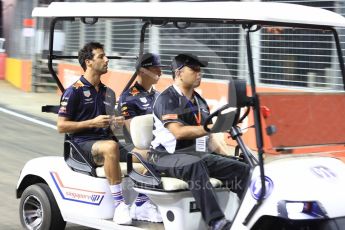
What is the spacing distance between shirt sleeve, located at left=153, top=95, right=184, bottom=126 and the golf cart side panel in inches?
29.1

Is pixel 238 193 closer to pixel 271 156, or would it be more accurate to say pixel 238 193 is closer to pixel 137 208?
pixel 271 156

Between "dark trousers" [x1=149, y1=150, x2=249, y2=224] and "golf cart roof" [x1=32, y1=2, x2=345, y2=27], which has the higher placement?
"golf cart roof" [x1=32, y1=2, x2=345, y2=27]

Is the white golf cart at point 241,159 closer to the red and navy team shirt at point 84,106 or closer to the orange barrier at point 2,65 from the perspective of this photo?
the red and navy team shirt at point 84,106

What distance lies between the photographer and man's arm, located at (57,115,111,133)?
182 inches

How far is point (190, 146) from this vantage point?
13.7ft

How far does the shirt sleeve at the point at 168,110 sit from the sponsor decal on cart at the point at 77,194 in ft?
2.64

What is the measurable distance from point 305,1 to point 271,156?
580 cm

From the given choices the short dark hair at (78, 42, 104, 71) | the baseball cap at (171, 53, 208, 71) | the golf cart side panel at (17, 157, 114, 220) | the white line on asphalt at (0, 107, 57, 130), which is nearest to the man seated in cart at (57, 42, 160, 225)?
the short dark hair at (78, 42, 104, 71)

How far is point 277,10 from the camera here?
3.73 metres

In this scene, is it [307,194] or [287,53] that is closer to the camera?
[307,194]

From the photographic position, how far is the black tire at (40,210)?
4871 millimetres

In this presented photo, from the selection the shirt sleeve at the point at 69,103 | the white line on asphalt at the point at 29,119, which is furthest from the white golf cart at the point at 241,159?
the white line on asphalt at the point at 29,119

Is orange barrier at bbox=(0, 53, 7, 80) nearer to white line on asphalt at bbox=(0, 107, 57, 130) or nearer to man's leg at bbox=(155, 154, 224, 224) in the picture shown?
white line on asphalt at bbox=(0, 107, 57, 130)

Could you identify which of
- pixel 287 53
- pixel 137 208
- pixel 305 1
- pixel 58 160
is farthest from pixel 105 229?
pixel 305 1
